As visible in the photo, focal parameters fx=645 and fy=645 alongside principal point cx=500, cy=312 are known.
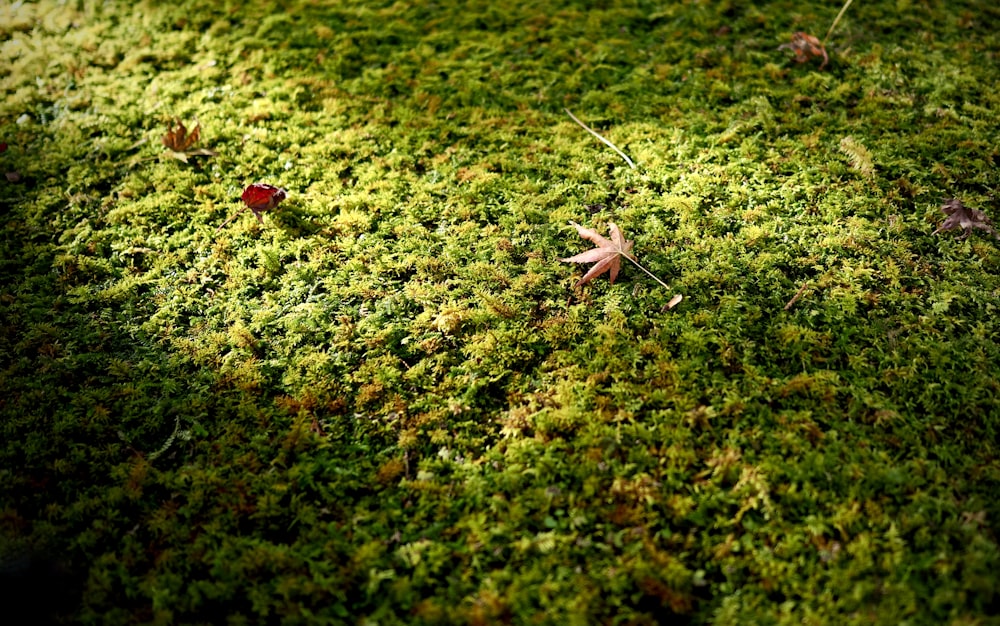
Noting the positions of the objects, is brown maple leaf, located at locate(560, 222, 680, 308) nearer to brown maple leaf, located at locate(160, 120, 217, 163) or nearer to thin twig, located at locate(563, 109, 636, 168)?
thin twig, located at locate(563, 109, 636, 168)

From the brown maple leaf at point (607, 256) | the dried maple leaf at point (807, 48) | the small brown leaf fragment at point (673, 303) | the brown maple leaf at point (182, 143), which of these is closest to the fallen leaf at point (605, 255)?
the brown maple leaf at point (607, 256)

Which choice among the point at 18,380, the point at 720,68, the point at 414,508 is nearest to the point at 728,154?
the point at 720,68

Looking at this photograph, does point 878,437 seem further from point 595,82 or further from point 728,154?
point 595,82

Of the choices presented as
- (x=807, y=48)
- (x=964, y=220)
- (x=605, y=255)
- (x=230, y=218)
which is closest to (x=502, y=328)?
(x=605, y=255)

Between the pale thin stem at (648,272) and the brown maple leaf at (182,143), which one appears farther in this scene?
the brown maple leaf at (182,143)

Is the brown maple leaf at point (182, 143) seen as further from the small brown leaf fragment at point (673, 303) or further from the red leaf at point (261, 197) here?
the small brown leaf fragment at point (673, 303)

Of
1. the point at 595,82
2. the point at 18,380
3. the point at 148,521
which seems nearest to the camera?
the point at 148,521
